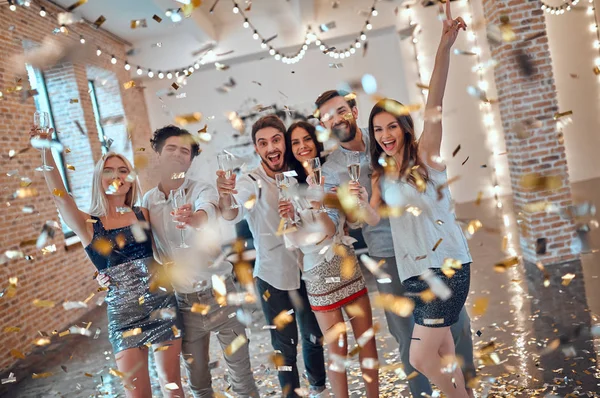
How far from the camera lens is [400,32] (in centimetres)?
944

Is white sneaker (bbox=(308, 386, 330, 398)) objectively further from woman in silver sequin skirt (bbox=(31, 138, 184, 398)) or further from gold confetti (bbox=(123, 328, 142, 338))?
gold confetti (bbox=(123, 328, 142, 338))

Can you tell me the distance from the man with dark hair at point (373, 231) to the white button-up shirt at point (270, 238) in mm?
286

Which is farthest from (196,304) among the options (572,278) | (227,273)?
(572,278)

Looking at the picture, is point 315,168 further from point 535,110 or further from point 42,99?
point 42,99

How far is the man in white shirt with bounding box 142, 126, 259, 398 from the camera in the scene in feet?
8.08

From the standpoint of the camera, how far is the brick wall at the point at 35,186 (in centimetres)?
516

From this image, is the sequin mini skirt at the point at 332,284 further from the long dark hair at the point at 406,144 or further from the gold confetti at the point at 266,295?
the long dark hair at the point at 406,144

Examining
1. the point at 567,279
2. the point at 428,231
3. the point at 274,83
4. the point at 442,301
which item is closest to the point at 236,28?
the point at 274,83

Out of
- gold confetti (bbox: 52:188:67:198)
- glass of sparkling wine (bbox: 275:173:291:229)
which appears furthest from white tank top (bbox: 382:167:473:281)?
gold confetti (bbox: 52:188:67:198)

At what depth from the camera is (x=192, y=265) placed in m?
2.46

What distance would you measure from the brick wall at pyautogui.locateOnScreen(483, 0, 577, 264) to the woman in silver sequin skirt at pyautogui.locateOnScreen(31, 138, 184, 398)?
3598mm

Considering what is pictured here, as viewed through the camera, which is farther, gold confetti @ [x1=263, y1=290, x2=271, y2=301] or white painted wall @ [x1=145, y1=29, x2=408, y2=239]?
white painted wall @ [x1=145, y1=29, x2=408, y2=239]

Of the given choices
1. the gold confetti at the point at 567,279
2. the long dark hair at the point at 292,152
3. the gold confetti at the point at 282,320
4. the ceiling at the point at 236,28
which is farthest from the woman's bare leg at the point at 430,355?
the ceiling at the point at 236,28

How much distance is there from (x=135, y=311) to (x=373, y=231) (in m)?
1.11
